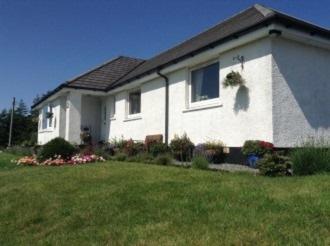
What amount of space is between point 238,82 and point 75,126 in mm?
12141

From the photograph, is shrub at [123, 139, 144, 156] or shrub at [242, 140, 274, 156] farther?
shrub at [123, 139, 144, 156]

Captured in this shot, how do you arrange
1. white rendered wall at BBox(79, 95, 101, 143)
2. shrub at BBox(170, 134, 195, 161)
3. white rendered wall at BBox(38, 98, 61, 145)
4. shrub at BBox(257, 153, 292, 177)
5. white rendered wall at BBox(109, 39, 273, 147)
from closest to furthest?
shrub at BBox(257, 153, 292, 177)
white rendered wall at BBox(109, 39, 273, 147)
shrub at BBox(170, 134, 195, 161)
white rendered wall at BBox(79, 95, 101, 143)
white rendered wall at BBox(38, 98, 61, 145)

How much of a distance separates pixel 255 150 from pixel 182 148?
3610 mm

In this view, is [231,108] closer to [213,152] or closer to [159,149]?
[213,152]

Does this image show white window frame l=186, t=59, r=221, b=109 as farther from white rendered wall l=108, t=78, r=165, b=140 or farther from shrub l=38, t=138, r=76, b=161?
shrub l=38, t=138, r=76, b=161

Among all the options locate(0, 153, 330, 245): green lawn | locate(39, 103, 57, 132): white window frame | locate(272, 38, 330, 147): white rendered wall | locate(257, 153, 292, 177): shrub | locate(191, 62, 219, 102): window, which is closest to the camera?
locate(0, 153, 330, 245): green lawn

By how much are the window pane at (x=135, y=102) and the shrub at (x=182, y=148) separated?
18.8 ft

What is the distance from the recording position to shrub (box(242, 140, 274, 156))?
31.7 feet

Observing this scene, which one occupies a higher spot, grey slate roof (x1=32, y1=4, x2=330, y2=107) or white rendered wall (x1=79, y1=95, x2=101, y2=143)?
grey slate roof (x1=32, y1=4, x2=330, y2=107)

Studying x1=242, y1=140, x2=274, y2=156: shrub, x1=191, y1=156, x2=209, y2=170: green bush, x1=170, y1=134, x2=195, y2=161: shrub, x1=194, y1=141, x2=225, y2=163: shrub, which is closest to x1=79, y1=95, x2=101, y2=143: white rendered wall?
x1=170, y1=134, x2=195, y2=161: shrub

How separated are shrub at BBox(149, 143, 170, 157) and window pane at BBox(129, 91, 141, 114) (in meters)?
4.57

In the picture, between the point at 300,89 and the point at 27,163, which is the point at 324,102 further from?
the point at 27,163

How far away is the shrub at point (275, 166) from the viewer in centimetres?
834

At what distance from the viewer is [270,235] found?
14.0 feet
